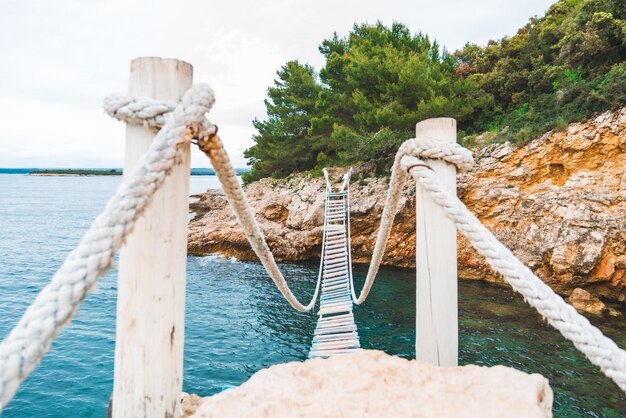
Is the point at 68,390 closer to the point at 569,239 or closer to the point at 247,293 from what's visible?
the point at 247,293

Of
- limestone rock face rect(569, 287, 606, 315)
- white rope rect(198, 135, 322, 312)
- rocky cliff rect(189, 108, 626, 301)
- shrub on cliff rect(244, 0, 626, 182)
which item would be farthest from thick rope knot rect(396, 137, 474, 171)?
shrub on cliff rect(244, 0, 626, 182)

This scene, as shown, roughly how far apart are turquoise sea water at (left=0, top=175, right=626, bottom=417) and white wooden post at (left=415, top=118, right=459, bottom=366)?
389cm

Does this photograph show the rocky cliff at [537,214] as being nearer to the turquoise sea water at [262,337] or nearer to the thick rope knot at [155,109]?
the turquoise sea water at [262,337]

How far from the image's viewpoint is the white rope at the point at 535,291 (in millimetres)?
1151

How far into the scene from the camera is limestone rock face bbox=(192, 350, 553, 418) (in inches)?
46.8

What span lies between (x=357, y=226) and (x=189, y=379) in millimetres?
7997

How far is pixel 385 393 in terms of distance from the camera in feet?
4.24

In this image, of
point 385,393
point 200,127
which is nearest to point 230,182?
point 200,127

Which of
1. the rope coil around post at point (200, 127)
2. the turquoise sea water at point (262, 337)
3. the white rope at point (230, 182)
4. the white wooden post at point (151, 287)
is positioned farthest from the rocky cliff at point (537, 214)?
the white wooden post at point (151, 287)

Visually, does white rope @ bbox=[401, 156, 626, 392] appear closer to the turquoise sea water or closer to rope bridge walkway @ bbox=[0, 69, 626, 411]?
rope bridge walkway @ bbox=[0, 69, 626, 411]

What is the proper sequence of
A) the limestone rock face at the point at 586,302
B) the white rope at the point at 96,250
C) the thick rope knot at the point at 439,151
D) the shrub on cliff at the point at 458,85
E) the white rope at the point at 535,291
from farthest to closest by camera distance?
1. the shrub on cliff at the point at 458,85
2. the limestone rock face at the point at 586,302
3. the thick rope knot at the point at 439,151
4. the white rope at the point at 535,291
5. the white rope at the point at 96,250

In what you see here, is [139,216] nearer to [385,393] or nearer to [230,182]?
[230,182]

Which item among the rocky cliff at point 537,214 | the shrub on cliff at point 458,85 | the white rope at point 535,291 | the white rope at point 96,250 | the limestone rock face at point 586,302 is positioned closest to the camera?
the white rope at point 96,250

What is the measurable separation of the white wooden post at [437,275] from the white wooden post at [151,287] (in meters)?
0.93
